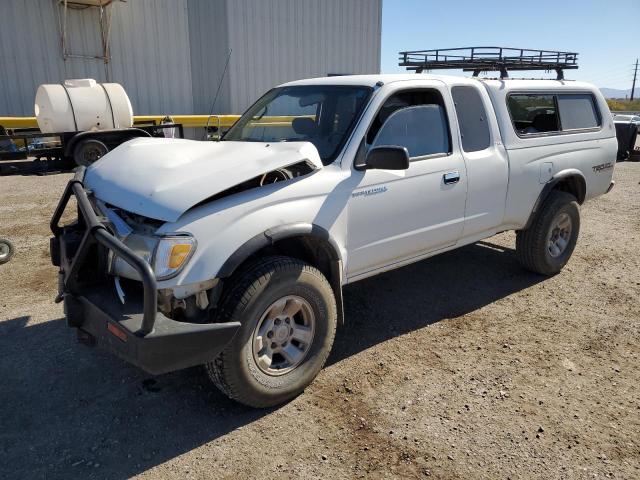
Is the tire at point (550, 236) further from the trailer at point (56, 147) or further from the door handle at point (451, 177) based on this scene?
the trailer at point (56, 147)

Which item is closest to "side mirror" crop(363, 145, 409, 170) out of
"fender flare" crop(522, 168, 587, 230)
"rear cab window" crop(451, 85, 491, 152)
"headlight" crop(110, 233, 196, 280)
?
"rear cab window" crop(451, 85, 491, 152)

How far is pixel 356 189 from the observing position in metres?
3.54

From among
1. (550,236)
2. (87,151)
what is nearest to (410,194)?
(550,236)

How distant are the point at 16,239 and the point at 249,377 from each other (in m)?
4.99

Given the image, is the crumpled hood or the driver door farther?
the driver door

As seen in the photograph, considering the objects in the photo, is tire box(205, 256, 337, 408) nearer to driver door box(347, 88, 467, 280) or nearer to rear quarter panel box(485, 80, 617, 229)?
driver door box(347, 88, 467, 280)

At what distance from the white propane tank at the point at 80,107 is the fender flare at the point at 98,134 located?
280 mm

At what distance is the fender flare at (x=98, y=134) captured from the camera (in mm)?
11711

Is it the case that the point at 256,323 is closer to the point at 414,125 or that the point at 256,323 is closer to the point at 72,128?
the point at 414,125

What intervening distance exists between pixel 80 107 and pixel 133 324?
11.0 meters

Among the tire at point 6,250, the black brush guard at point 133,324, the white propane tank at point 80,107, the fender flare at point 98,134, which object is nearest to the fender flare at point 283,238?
the black brush guard at point 133,324

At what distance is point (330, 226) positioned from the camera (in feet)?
11.1

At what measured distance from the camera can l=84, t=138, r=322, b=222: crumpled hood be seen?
2.85m

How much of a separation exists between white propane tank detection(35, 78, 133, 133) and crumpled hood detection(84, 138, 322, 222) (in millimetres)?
9279
